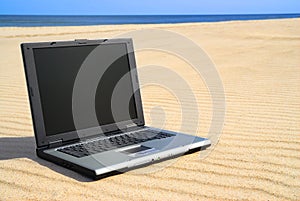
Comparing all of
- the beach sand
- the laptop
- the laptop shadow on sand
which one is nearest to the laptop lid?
→ the laptop

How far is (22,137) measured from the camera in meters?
3.32

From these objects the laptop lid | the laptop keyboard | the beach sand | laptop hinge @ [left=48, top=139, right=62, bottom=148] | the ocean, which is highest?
the ocean

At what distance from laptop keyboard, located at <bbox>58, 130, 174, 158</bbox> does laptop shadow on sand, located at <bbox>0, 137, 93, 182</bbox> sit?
104 millimetres

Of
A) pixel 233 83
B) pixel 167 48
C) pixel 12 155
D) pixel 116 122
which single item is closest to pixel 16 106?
pixel 12 155

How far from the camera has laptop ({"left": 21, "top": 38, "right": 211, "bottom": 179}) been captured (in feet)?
7.91

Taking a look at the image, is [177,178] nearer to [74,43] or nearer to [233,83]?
[74,43]

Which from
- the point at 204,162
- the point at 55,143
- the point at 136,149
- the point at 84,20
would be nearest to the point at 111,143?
the point at 136,149

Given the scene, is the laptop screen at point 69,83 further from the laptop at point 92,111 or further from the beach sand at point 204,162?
the beach sand at point 204,162

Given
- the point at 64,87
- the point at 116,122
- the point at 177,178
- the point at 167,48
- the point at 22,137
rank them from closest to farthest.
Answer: the point at 177,178 → the point at 64,87 → the point at 116,122 → the point at 22,137 → the point at 167,48

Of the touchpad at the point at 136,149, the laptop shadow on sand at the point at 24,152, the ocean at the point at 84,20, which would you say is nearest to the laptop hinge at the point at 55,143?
the laptop shadow on sand at the point at 24,152

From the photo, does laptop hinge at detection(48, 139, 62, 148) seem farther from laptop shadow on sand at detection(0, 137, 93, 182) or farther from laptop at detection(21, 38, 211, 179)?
laptop shadow on sand at detection(0, 137, 93, 182)

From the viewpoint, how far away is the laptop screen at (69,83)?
2.50m

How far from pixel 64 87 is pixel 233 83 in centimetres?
396

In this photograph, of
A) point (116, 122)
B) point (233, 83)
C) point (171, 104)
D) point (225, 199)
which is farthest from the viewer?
point (233, 83)
